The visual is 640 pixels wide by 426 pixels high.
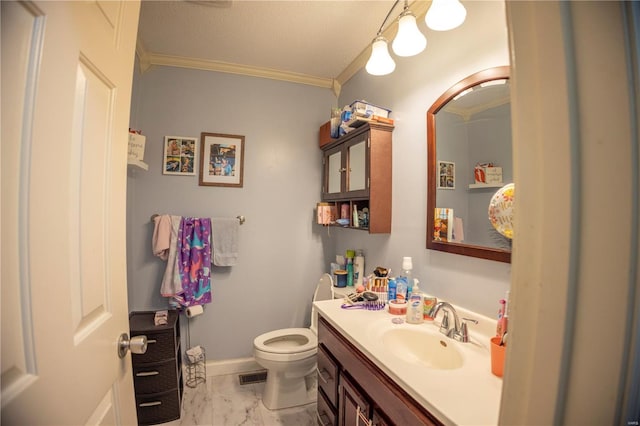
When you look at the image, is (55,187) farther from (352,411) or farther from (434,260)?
(434,260)

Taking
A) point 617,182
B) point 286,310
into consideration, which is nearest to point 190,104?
point 286,310

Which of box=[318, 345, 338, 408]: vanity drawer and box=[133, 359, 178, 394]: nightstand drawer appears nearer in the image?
box=[318, 345, 338, 408]: vanity drawer

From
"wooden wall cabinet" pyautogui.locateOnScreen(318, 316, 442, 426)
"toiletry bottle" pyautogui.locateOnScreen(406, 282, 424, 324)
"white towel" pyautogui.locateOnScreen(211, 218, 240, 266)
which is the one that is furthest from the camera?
"white towel" pyautogui.locateOnScreen(211, 218, 240, 266)

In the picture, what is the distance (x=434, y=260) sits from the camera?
4.59 feet

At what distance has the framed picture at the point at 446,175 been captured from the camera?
1.29m

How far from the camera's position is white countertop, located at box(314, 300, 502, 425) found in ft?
2.31

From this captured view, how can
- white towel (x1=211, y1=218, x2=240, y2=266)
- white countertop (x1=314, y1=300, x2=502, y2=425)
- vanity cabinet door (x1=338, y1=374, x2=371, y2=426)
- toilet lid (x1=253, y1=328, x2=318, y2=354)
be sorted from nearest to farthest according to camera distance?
1. white countertop (x1=314, y1=300, x2=502, y2=425)
2. vanity cabinet door (x1=338, y1=374, x2=371, y2=426)
3. toilet lid (x1=253, y1=328, x2=318, y2=354)
4. white towel (x1=211, y1=218, x2=240, y2=266)

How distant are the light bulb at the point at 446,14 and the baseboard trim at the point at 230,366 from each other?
2563 millimetres

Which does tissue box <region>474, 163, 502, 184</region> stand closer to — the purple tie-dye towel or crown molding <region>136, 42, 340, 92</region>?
crown molding <region>136, 42, 340, 92</region>

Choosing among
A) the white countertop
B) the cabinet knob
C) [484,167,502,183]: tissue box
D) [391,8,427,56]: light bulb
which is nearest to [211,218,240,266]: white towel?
the white countertop

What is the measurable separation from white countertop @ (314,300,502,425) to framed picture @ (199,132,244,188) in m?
1.47

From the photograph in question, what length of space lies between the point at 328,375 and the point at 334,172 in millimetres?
1432

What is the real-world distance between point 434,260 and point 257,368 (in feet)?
5.87

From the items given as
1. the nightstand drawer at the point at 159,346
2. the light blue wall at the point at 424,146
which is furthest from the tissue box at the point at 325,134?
the nightstand drawer at the point at 159,346
